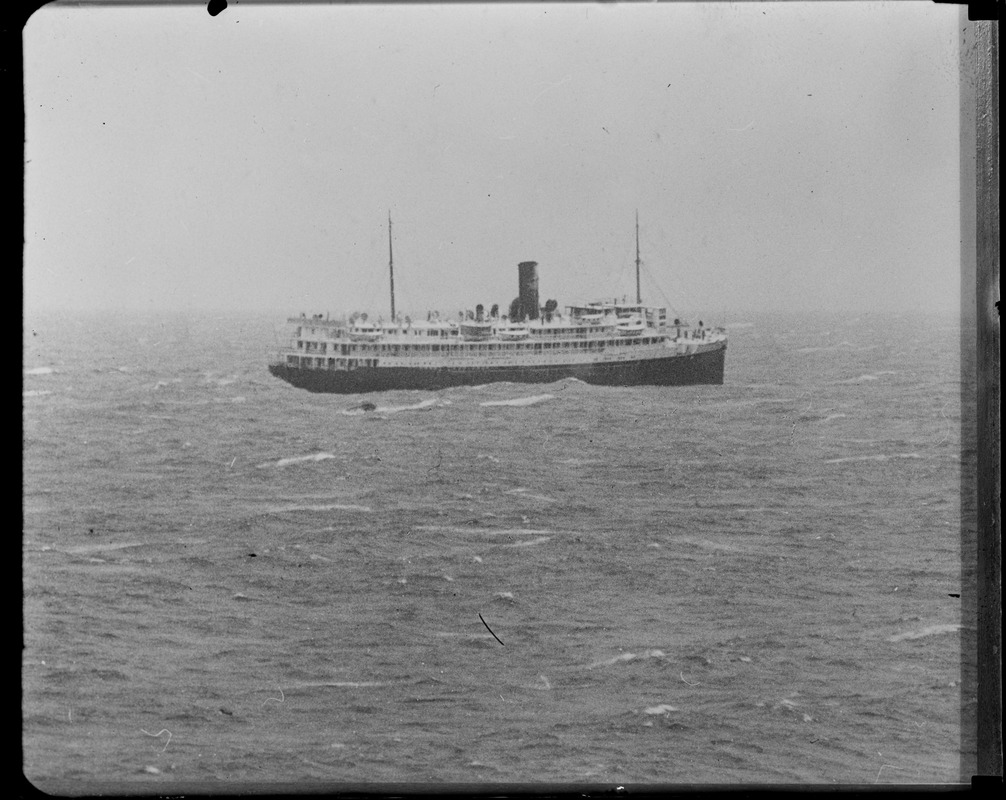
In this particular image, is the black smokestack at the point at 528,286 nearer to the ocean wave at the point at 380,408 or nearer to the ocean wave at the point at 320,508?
the ocean wave at the point at 380,408

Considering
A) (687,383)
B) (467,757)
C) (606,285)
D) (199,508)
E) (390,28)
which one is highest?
(390,28)

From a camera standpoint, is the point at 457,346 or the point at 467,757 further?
the point at 457,346

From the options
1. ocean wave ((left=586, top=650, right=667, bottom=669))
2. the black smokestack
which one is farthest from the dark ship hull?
ocean wave ((left=586, top=650, right=667, bottom=669))

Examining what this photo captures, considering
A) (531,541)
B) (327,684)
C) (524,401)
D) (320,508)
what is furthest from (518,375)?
(327,684)

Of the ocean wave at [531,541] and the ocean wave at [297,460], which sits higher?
the ocean wave at [297,460]

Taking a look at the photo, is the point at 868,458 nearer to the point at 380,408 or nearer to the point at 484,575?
the point at 484,575

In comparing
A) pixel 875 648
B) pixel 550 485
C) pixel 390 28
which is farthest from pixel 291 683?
pixel 390 28

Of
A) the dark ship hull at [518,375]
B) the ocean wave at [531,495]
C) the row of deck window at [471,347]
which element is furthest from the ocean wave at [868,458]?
the ocean wave at [531,495]

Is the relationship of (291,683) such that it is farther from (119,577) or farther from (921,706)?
(921,706)

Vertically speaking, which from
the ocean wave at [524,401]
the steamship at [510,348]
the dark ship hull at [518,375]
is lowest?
the ocean wave at [524,401]
